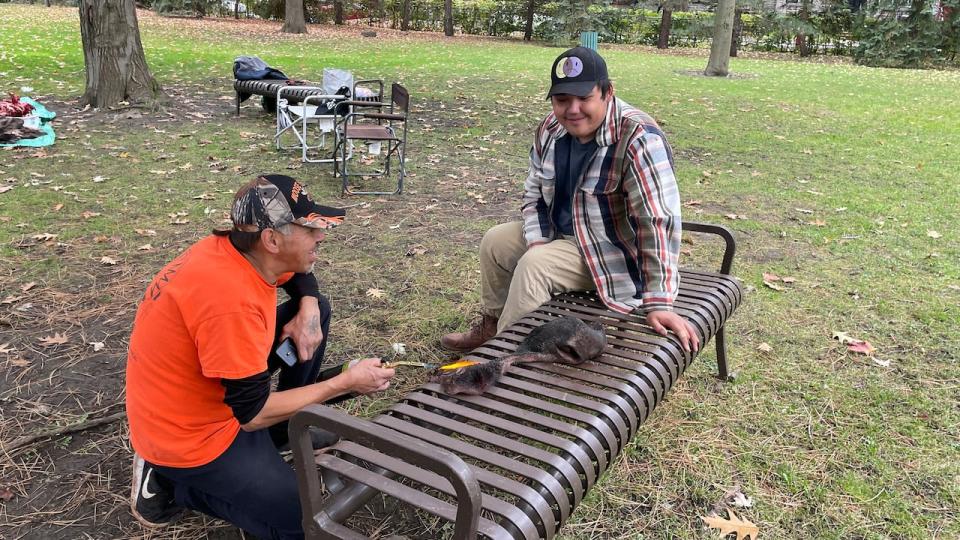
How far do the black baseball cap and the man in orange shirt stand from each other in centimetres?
106

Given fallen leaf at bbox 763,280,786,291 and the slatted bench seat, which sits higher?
the slatted bench seat

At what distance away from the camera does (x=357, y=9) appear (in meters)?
27.4

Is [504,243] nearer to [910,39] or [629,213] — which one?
[629,213]

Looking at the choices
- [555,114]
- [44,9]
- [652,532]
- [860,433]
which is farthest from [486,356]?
[44,9]

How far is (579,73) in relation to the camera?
251cm

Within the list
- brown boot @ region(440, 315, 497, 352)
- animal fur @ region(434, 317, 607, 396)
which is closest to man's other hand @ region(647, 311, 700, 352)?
animal fur @ region(434, 317, 607, 396)

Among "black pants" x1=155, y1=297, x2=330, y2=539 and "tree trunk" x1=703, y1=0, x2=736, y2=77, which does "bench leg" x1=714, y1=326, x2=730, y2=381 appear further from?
"tree trunk" x1=703, y1=0, x2=736, y2=77

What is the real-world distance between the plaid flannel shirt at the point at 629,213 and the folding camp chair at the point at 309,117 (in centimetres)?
462

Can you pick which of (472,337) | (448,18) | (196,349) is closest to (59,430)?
(196,349)

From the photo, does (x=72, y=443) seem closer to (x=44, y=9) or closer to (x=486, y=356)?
(x=486, y=356)

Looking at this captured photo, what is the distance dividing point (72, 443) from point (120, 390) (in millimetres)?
393

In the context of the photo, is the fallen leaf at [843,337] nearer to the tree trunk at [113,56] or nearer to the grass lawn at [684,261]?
the grass lawn at [684,261]

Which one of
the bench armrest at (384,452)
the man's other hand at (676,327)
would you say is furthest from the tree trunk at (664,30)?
the bench armrest at (384,452)

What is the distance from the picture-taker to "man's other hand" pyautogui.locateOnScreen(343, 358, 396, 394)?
1979mm
